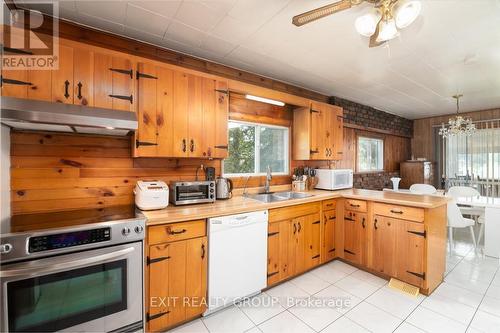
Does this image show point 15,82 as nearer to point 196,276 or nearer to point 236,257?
point 196,276

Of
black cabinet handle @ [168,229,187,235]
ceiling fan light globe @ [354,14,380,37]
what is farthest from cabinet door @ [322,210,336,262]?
ceiling fan light globe @ [354,14,380,37]

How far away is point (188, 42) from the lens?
2.24 meters

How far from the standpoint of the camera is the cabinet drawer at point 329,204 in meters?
2.86

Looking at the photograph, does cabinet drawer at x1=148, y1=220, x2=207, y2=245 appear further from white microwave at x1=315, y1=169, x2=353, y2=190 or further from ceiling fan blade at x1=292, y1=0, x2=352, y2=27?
white microwave at x1=315, y1=169, x2=353, y2=190

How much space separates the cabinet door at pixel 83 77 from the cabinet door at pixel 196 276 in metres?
1.37

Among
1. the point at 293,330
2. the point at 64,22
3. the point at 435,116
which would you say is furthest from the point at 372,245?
the point at 435,116

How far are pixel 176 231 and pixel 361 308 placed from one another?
→ 1839mm

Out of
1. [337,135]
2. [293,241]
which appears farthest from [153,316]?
[337,135]

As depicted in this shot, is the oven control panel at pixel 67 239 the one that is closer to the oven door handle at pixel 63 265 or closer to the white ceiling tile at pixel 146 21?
the oven door handle at pixel 63 265

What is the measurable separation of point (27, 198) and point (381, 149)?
20.1 feet

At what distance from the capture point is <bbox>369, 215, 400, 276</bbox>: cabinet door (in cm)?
247

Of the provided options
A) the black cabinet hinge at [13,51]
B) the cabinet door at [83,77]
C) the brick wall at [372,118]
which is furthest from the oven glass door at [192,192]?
the brick wall at [372,118]

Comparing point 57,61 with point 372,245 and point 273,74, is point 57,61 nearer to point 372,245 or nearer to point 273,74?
point 273,74

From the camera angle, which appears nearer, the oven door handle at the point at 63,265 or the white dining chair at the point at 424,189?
the oven door handle at the point at 63,265
